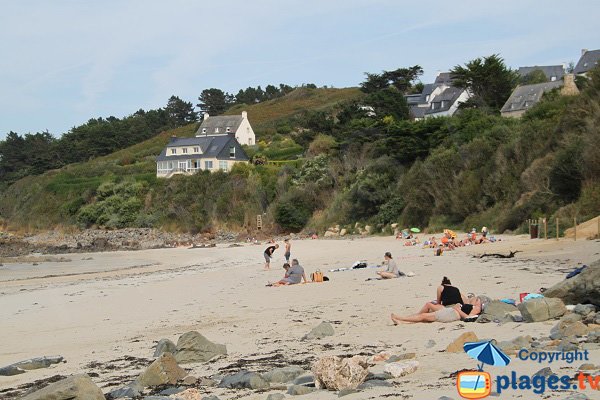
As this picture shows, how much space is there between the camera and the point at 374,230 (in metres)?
35.7

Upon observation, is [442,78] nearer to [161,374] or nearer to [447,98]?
[447,98]

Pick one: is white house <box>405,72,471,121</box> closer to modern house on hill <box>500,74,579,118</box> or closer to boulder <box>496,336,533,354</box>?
modern house on hill <box>500,74,579,118</box>

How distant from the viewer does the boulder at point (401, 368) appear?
634cm

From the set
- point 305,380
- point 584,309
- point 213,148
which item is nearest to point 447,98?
point 213,148

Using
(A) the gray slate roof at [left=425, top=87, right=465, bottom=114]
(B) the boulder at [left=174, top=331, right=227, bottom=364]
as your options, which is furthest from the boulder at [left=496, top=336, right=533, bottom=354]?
(A) the gray slate roof at [left=425, top=87, right=465, bottom=114]

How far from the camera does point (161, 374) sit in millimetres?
7211

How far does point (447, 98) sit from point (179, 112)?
188ft

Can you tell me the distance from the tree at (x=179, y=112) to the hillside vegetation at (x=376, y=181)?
32.5 metres

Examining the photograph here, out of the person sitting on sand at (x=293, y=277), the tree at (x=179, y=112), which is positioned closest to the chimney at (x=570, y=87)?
the person sitting on sand at (x=293, y=277)

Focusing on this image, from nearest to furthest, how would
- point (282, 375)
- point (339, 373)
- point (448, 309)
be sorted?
point (339, 373) < point (282, 375) < point (448, 309)

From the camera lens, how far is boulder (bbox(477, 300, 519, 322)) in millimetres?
8735

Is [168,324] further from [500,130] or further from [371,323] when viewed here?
[500,130]

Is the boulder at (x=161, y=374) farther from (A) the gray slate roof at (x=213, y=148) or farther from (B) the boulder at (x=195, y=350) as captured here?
(A) the gray slate roof at (x=213, y=148)

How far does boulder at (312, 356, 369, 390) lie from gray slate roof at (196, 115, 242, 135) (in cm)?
7473
